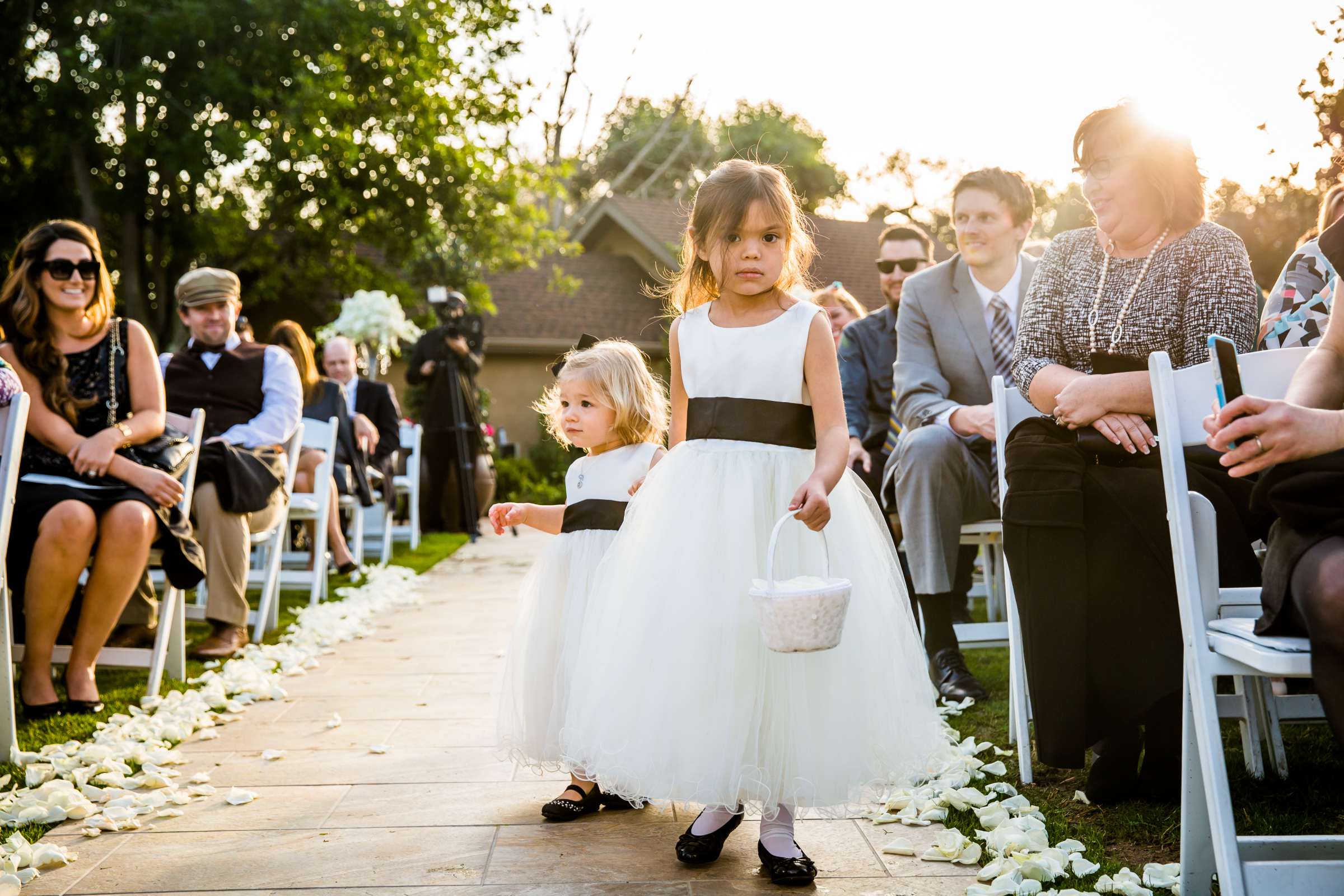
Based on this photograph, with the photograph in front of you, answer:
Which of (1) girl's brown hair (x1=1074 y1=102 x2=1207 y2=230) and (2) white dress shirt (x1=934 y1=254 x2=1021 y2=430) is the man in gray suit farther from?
(1) girl's brown hair (x1=1074 y1=102 x2=1207 y2=230)

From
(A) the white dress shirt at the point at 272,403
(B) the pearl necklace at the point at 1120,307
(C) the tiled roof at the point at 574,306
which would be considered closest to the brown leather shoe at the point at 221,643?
(A) the white dress shirt at the point at 272,403

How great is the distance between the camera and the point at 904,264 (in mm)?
6289

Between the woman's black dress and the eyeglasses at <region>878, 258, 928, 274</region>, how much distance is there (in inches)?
146

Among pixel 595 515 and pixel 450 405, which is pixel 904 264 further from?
pixel 450 405

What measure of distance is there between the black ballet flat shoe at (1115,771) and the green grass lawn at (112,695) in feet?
8.92

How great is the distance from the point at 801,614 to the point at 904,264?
4.35m

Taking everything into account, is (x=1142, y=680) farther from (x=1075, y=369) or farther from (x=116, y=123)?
(x=116, y=123)

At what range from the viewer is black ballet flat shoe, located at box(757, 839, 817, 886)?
259 centimetres

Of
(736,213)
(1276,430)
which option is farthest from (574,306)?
(1276,430)

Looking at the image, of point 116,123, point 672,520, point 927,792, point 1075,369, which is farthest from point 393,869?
point 116,123

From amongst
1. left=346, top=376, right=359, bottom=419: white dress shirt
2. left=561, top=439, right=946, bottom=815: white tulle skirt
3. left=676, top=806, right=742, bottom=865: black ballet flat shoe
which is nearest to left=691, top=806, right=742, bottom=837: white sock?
left=676, top=806, right=742, bottom=865: black ballet flat shoe

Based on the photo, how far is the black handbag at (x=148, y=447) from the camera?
4.69 metres

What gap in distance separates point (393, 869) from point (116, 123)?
1712 centimetres

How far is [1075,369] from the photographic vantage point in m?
3.42
